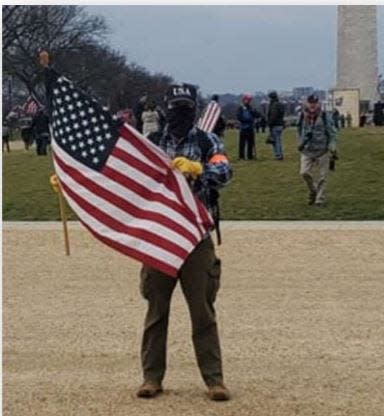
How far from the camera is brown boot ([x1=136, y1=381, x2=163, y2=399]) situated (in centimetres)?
615

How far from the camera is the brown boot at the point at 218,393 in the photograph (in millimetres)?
6062

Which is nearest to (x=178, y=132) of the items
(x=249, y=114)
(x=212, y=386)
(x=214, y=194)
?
(x=214, y=194)

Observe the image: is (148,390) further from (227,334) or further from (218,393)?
(227,334)

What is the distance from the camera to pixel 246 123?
24359 mm

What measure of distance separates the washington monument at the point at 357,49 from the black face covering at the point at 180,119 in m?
46.2

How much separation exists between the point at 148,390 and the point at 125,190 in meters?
1.13

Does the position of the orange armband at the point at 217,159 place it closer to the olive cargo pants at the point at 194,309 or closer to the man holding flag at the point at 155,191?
the man holding flag at the point at 155,191

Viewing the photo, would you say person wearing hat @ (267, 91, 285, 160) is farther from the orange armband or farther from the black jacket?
the orange armband

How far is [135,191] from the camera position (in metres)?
6.00

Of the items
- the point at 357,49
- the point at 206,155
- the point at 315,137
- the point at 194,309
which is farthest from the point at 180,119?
the point at 357,49

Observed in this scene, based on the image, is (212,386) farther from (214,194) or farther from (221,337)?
(221,337)

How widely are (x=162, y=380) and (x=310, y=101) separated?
33.9ft

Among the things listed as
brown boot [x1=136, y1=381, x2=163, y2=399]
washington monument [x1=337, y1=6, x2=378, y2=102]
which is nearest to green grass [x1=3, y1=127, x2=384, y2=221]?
brown boot [x1=136, y1=381, x2=163, y2=399]

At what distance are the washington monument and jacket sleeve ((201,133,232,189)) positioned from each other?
46.2 metres
